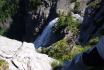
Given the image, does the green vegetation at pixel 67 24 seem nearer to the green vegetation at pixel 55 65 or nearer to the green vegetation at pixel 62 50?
the green vegetation at pixel 62 50

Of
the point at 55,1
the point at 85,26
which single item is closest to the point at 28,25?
the point at 55,1

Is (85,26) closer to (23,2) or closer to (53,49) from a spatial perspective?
(53,49)

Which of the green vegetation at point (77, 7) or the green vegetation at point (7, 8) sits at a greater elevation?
the green vegetation at point (7, 8)

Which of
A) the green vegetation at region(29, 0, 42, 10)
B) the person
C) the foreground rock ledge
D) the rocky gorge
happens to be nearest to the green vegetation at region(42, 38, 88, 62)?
the rocky gorge

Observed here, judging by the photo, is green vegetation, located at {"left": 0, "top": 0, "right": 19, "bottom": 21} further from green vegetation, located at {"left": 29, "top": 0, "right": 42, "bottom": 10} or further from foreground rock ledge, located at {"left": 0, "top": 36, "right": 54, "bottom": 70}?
foreground rock ledge, located at {"left": 0, "top": 36, "right": 54, "bottom": 70}

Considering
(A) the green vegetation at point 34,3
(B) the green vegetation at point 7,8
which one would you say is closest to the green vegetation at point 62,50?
(A) the green vegetation at point 34,3
